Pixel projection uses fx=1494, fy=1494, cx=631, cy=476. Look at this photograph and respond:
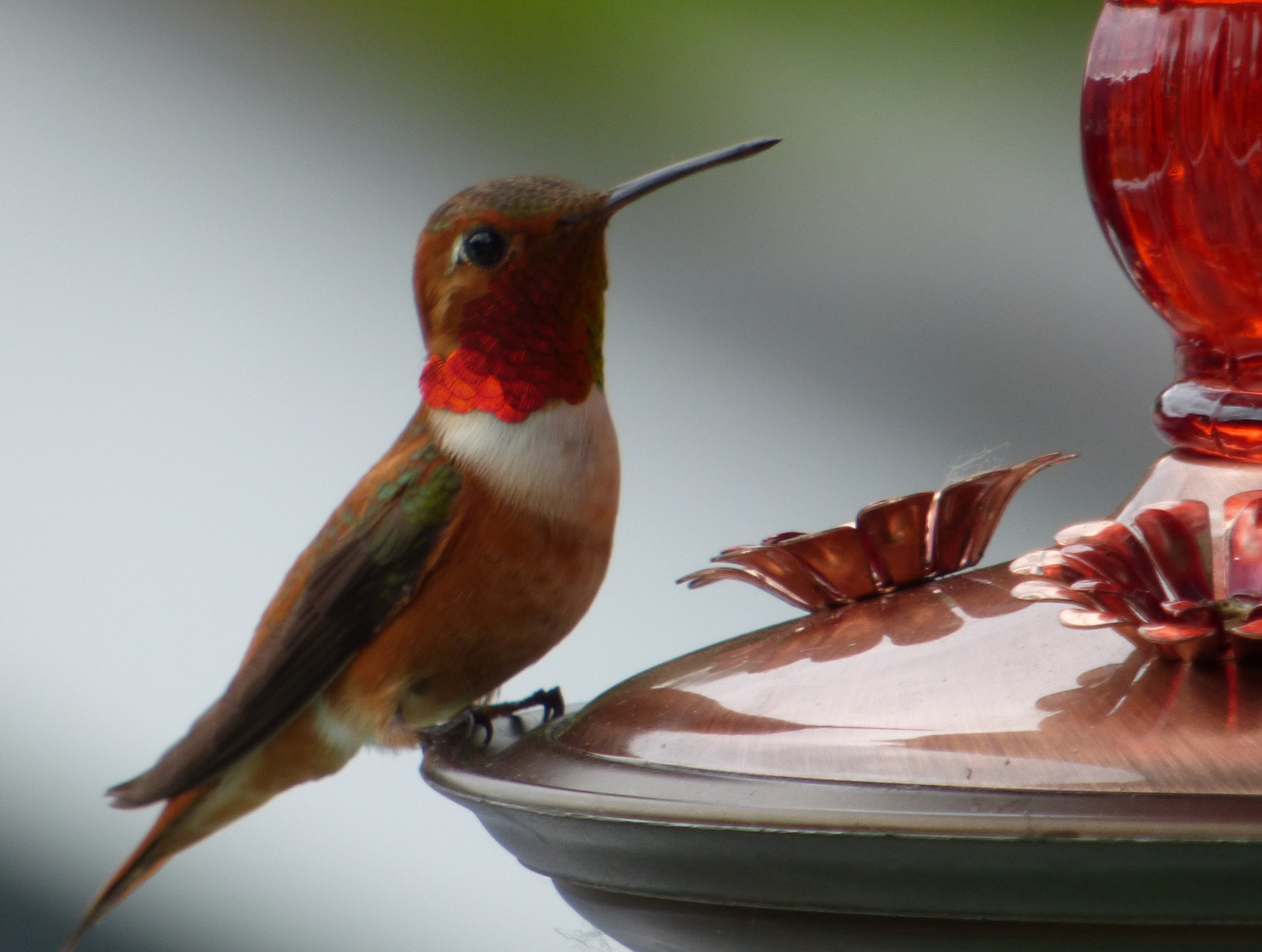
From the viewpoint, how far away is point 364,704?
1717 mm

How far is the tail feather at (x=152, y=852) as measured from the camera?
1896mm

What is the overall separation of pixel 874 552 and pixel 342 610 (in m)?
0.84

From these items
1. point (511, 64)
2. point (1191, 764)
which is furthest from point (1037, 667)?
point (511, 64)

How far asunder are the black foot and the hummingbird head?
1.22ft

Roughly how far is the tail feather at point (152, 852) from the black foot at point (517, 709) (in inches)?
25.7

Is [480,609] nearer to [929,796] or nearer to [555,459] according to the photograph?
[555,459]

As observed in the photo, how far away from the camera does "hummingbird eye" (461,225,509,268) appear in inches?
61.7

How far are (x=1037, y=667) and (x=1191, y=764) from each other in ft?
0.41

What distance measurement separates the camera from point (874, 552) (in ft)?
3.21

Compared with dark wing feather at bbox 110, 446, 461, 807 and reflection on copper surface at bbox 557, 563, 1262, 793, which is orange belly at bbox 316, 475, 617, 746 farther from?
reflection on copper surface at bbox 557, 563, 1262, 793

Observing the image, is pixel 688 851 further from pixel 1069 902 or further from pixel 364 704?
pixel 364 704

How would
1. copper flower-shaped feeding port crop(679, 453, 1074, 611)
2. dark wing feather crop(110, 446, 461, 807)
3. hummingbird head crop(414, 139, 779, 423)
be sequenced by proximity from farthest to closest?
dark wing feather crop(110, 446, 461, 807)
hummingbird head crop(414, 139, 779, 423)
copper flower-shaped feeding port crop(679, 453, 1074, 611)

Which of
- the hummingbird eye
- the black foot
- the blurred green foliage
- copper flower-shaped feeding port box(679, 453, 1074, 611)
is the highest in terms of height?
the blurred green foliage

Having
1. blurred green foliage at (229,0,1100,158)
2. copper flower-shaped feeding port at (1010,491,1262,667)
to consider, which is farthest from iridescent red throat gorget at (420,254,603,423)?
copper flower-shaped feeding port at (1010,491,1262,667)
